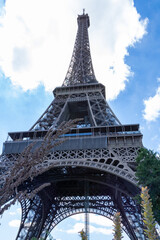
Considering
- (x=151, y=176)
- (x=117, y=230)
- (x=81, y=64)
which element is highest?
(x=81, y=64)

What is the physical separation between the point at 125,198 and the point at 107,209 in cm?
520

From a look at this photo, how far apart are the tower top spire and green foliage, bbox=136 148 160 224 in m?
22.5

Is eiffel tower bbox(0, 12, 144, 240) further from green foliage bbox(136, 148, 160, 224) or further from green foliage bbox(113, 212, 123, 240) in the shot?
green foliage bbox(113, 212, 123, 240)

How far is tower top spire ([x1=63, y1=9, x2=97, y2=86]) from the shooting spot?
36.6m

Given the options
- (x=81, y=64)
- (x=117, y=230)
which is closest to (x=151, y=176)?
(x=117, y=230)

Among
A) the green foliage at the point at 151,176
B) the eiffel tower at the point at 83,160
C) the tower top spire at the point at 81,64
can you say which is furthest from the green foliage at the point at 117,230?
the tower top spire at the point at 81,64

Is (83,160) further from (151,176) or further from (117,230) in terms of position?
(117,230)

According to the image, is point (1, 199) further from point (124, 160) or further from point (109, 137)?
point (109, 137)

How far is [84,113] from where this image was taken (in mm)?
33688

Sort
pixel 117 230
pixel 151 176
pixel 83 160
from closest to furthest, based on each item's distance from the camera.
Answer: pixel 117 230, pixel 151 176, pixel 83 160

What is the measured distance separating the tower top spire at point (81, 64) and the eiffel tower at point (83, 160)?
0.17 m

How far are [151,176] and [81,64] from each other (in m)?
30.0

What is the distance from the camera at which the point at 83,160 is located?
1889cm

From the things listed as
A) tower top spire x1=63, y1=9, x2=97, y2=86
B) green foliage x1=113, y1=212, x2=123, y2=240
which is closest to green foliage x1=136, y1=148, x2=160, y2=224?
green foliage x1=113, y1=212, x2=123, y2=240
